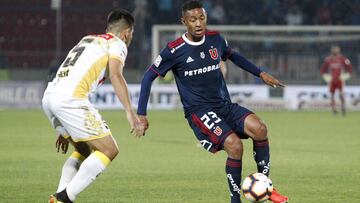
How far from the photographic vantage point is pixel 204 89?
9.30 meters

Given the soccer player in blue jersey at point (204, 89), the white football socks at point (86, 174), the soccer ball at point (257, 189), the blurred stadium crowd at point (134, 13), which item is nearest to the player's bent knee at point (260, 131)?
the soccer player in blue jersey at point (204, 89)

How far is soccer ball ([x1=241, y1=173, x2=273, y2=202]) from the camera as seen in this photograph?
8727 millimetres

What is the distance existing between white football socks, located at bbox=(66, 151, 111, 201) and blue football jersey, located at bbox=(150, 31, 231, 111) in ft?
5.36

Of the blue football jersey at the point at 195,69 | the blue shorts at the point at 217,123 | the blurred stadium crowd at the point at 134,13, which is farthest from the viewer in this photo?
the blurred stadium crowd at the point at 134,13

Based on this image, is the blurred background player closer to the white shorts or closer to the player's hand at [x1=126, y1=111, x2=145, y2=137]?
the player's hand at [x1=126, y1=111, x2=145, y2=137]

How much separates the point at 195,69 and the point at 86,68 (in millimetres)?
1543

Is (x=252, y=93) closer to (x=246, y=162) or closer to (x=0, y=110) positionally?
(x=0, y=110)

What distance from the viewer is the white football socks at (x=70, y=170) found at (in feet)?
27.6

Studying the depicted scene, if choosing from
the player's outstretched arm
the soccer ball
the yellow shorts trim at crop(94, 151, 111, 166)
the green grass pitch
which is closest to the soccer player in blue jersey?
the soccer ball

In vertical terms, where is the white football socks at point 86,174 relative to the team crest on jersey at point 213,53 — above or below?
below

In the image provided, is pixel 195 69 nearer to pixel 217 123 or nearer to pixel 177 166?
pixel 217 123

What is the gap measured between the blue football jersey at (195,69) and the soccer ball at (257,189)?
3.06ft

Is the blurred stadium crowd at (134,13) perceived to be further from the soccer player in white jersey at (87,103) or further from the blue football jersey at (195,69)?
the soccer player in white jersey at (87,103)

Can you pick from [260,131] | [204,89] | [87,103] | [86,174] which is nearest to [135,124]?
[87,103]
